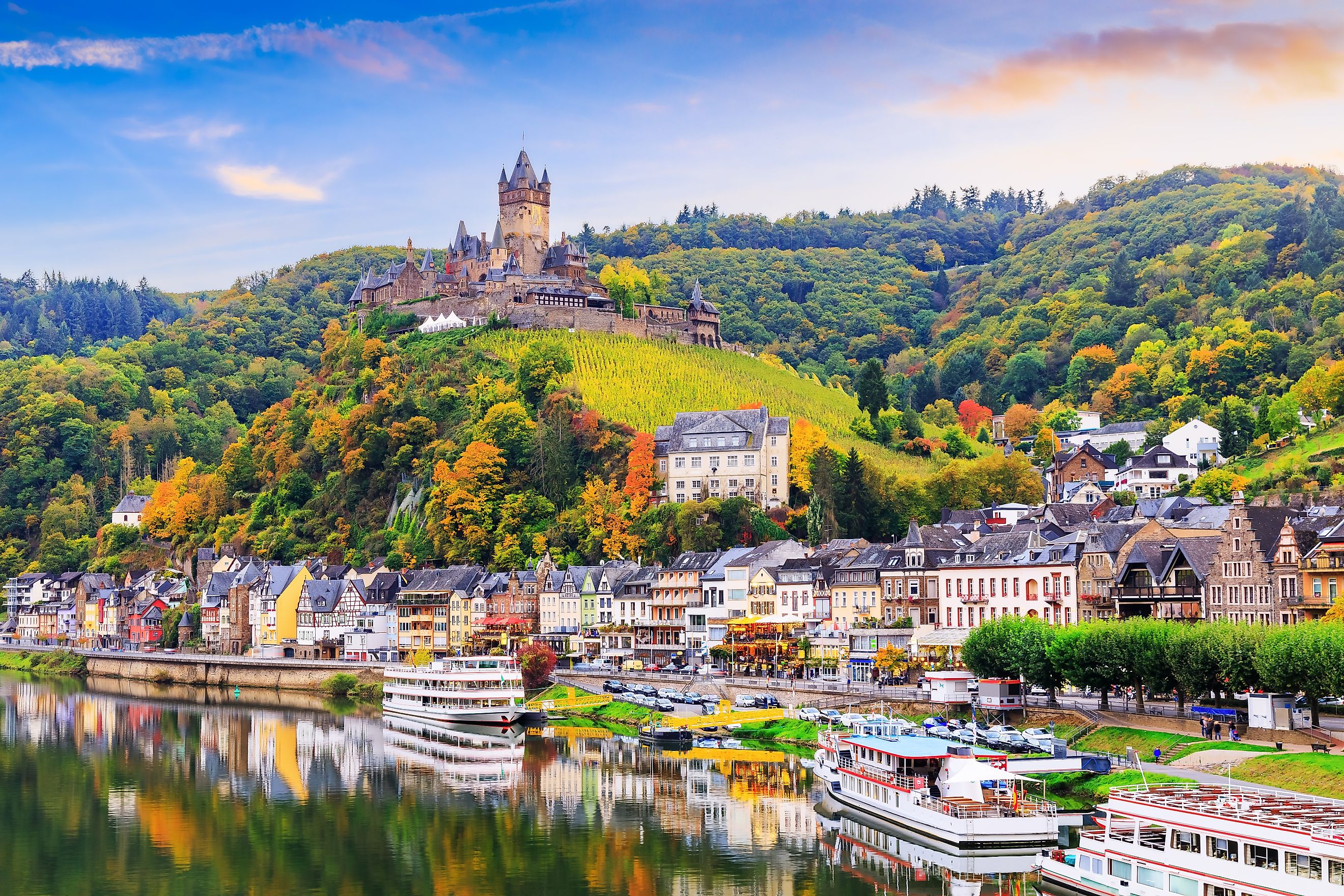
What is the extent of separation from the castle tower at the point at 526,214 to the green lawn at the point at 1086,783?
108m

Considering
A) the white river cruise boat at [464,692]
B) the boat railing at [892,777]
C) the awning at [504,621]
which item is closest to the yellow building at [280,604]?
the awning at [504,621]

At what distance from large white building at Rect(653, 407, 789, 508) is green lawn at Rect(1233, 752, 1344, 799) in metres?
59.1

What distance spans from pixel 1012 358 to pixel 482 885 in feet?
413

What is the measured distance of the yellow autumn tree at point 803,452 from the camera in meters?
108

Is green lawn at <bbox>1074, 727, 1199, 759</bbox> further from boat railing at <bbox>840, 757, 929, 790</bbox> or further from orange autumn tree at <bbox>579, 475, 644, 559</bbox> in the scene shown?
orange autumn tree at <bbox>579, 475, 644, 559</bbox>

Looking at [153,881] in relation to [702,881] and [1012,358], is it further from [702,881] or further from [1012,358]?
[1012,358]

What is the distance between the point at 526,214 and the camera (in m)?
156

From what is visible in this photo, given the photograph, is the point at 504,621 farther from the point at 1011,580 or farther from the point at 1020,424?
the point at 1020,424

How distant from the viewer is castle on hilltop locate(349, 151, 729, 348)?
141375 millimetres

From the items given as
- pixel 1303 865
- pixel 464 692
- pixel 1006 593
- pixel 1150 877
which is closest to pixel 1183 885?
pixel 1150 877

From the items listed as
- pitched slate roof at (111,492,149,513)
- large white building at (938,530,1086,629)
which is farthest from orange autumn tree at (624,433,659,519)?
pitched slate roof at (111,492,149,513)

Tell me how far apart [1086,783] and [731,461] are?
189 ft

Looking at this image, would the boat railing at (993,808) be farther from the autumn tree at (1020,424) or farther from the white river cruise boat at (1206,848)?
the autumn tree at (1020,424)

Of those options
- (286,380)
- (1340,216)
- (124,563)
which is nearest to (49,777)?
(124,563)
